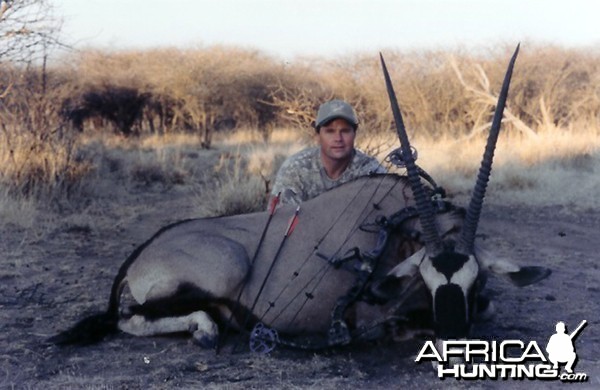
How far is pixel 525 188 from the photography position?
1066cm

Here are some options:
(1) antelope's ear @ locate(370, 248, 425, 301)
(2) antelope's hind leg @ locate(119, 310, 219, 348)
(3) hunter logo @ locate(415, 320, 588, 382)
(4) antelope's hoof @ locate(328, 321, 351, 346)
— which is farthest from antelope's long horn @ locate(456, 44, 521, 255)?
(2) antelope's hind leg @ locate(119, 310, 219, 348)

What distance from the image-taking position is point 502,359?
381 cm

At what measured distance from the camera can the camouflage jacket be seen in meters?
5.55

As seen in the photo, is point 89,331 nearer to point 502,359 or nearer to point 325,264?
point 325,264

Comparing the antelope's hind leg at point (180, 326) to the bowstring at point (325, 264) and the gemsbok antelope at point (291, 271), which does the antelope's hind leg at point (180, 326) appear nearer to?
the gemsbok antelope at point (291, 271)

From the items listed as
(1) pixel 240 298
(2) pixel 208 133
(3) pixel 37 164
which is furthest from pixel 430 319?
(2) pixel 208 133

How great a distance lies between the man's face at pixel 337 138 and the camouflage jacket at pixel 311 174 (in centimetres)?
19

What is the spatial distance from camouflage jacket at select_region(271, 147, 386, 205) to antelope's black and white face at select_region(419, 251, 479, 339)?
202 cm

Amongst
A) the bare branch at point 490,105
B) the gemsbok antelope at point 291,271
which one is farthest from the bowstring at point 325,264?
the bare branch at point 490,105

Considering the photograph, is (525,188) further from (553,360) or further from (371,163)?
(553,360)

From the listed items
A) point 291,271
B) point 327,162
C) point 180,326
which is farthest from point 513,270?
point 327,162

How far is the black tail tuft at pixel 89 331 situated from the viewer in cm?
430

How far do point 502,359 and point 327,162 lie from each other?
216 cm

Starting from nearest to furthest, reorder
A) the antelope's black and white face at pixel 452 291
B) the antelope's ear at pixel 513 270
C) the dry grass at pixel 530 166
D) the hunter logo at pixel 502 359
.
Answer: the antelope's black and white face at pixel 452 291 < the hunter logo at pixel 502 359 < the antelope's ear at pixel 513 270 < the dry grass at pixel 530 166
